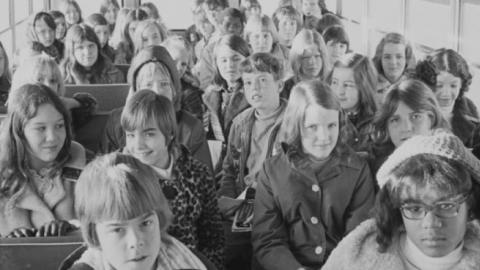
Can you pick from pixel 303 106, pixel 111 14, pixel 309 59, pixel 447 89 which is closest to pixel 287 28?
pixel 309 59

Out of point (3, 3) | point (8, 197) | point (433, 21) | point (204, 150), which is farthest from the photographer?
point (3, 3)

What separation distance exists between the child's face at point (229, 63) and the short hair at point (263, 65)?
1.05 metres

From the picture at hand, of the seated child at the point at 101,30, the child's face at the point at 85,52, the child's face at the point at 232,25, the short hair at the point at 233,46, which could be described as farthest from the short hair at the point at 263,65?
the seated child at the point at 101,30

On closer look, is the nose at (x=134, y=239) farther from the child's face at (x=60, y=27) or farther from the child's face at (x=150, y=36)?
the child's face at (x=60, y=27)

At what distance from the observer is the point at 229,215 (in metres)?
3.52

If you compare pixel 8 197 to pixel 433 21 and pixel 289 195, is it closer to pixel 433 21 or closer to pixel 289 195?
pixel 289 195

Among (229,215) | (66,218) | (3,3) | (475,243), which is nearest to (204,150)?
(229,215)

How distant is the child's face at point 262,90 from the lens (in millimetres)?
4352

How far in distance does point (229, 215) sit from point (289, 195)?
0.47 m

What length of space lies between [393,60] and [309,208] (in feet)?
8.44

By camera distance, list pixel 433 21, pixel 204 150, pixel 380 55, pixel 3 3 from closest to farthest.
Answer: pixel 204 150, pixel 380 55, pixel 433 21, pixel 3 3

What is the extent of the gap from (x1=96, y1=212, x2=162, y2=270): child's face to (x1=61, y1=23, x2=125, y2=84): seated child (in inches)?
166

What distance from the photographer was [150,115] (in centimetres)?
310

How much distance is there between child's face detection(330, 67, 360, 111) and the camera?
14.4 ft
